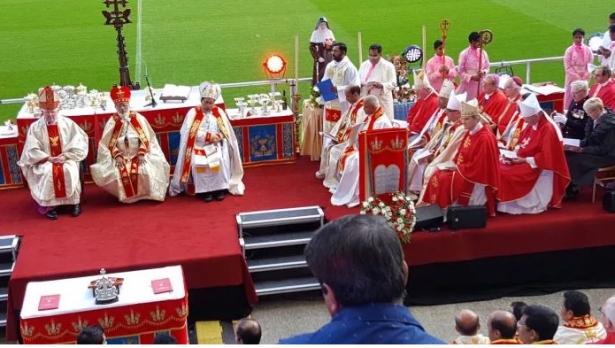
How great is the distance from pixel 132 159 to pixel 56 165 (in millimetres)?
865

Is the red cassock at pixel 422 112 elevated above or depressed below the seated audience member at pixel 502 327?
above

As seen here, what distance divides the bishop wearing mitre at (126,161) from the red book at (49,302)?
3044mm

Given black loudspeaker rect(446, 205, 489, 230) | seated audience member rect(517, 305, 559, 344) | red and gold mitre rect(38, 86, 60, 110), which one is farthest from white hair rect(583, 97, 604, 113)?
red and gold mitre rect(38, 86, 60, 110)

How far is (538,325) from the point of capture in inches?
227

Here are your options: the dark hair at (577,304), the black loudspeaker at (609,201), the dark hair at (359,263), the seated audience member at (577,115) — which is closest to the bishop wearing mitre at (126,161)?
the seated audience member at (577,115)

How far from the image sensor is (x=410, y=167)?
10.7 metres

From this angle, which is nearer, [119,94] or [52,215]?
[52,215]

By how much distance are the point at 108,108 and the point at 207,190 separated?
1.81 meters

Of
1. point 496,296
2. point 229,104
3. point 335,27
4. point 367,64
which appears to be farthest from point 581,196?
point 335,27

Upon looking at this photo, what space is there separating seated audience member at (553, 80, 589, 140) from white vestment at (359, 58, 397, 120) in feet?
8.06

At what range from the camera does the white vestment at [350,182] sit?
1034cm

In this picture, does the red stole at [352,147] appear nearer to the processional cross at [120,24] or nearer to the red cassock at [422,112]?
the red cassock at [422,112]

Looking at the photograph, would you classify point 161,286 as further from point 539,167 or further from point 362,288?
point 362,288

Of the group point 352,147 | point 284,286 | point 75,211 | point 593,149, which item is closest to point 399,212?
point 284,286
